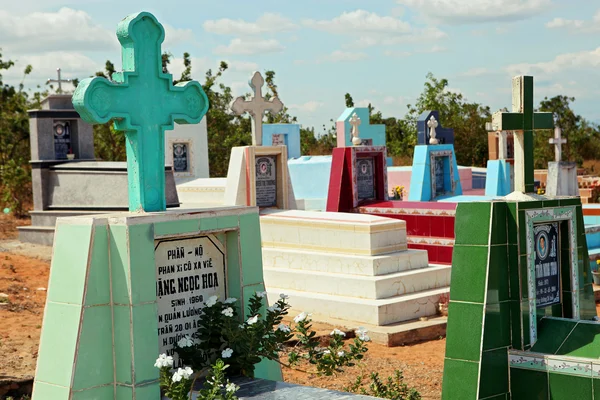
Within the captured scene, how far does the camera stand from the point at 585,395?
5.30 meters

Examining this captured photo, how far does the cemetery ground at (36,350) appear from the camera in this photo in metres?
7.60

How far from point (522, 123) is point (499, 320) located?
1571 millimetres

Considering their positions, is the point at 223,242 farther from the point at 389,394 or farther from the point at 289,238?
the point at 289,238

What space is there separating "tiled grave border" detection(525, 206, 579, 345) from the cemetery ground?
1.70 meters

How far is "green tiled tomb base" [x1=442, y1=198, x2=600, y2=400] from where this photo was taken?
218 inches

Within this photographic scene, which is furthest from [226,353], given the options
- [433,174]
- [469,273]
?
[433,174]

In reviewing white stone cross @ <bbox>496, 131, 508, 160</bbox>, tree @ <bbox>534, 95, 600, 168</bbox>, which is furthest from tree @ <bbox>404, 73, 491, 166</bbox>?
white stone cross @ <bbox>496, 131, 508, 160</bbox>

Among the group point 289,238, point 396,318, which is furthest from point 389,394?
point 289,238

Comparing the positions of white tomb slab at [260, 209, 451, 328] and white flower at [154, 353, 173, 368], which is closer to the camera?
white flower at [154, 353, 173, 368]

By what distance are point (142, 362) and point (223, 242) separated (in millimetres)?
1071

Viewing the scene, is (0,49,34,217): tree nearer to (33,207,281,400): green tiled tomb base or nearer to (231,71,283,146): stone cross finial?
(231,71,283,146): stone cross finial

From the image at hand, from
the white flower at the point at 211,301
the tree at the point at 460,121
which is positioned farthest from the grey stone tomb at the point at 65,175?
the tree at the point at 460,121

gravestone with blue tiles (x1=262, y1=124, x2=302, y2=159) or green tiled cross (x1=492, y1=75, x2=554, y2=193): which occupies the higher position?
gravestone with blue tiles (x1=262, y1=124, x2=302, y2=159)

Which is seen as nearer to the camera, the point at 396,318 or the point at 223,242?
the point at 223,242
